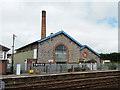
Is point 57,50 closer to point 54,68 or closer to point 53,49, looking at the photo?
point 53,49

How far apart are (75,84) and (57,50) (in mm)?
15370

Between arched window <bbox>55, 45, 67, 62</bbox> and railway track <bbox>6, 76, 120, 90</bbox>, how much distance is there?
13.4 metres

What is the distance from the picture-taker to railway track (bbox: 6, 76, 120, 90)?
18109 mm

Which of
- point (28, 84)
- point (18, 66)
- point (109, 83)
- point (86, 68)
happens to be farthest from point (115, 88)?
point (18, 66)

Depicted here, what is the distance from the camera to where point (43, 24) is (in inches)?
1545

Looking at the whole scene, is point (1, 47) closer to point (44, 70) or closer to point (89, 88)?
point (44, 70)

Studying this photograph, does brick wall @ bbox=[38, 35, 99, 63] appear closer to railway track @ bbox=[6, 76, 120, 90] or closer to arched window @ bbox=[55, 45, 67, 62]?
arched window @ bbox=[55, 45, 67, 62]

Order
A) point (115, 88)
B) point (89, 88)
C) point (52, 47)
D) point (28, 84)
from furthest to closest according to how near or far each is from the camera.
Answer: point (52, 47)
point (115, 88)
point (89, 88)
point (28, 84)

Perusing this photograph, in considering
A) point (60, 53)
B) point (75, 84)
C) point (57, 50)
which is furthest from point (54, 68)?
point (60, 53)

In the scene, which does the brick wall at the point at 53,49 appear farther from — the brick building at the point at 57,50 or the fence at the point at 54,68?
the fence at the point at 54,68

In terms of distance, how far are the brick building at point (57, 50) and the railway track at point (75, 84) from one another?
42.9 ft

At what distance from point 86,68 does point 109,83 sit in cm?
724

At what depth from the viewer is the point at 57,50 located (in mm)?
35344

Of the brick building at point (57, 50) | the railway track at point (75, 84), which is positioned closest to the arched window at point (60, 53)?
the brick building at point (57, 50)
